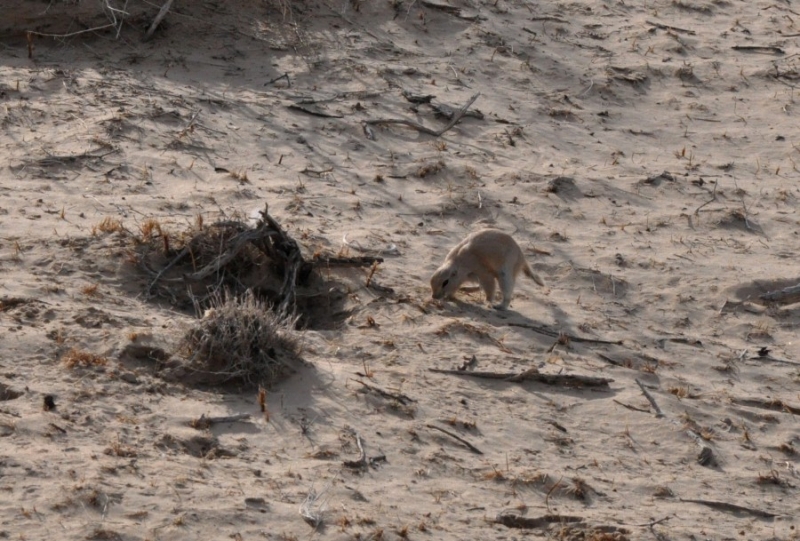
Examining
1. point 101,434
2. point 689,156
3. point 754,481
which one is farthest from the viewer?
point 689,156

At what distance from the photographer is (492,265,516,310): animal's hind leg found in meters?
8.21

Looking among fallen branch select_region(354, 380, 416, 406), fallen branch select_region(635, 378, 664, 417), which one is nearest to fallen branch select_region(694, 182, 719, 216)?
fallen branch select_region(635, 378, 664, 417)

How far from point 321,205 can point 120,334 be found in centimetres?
282

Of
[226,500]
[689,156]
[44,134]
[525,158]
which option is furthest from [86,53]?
[226,500]

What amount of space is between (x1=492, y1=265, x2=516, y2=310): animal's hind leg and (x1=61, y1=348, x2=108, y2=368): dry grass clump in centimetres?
296

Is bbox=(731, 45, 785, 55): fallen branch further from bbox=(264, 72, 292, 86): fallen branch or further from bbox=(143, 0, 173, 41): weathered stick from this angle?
bbox=(143, 0, 173, 41): weathered stick

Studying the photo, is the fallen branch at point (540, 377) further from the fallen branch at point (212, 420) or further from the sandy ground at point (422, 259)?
the fallen branch at point (212, 420)

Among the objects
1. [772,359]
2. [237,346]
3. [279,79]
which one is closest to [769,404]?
[772,359]

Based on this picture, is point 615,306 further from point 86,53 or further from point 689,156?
point 86,53

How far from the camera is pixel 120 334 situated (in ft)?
21.8

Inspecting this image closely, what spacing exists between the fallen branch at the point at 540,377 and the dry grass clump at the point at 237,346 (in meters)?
0.98

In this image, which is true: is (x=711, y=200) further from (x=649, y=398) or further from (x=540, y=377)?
(x=540, y=377)

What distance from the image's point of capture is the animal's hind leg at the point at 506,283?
26.9ft

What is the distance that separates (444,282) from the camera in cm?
807
